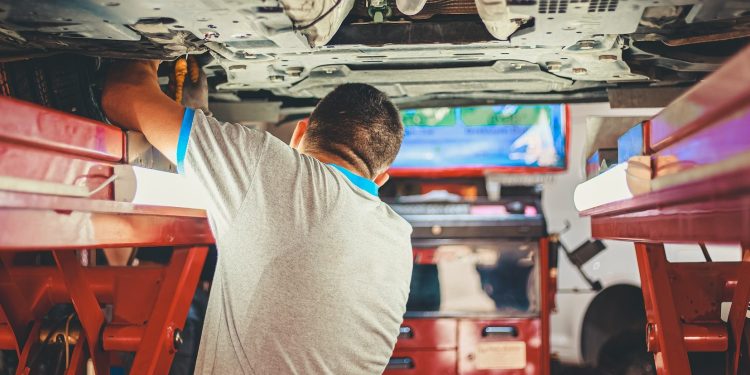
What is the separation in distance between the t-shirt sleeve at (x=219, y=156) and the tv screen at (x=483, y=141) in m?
2.36

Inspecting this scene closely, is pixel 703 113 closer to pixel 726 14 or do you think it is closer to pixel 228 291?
pixel 726 14

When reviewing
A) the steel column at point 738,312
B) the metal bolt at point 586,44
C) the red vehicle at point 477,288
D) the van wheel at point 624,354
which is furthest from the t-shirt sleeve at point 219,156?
the van wheel at point 624,354

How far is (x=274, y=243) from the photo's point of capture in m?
1.44

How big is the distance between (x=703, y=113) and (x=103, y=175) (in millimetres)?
1034

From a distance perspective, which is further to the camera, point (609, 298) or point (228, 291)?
point (609, 298)

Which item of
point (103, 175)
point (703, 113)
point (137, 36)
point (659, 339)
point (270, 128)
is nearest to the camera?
point (703, 113)

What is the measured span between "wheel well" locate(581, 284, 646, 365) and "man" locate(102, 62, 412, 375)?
2.84 meters

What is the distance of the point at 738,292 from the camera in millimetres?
1783

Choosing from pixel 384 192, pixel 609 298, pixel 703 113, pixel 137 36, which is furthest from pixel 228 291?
pixel 609 298

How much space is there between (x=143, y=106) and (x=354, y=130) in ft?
1.83

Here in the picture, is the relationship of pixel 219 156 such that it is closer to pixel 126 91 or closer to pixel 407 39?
pixel 126 91

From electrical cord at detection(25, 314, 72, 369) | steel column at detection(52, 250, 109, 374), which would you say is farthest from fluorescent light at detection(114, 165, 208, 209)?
electrical cord at detection(25, 314, 72, 369)

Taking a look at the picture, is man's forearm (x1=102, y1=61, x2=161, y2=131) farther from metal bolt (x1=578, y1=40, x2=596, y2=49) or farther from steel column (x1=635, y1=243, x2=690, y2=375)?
steel column (x1=635, y1=243, x2=690, y2=375)

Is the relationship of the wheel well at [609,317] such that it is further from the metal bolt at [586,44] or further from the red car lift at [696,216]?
the metal bolt at [586,44]
